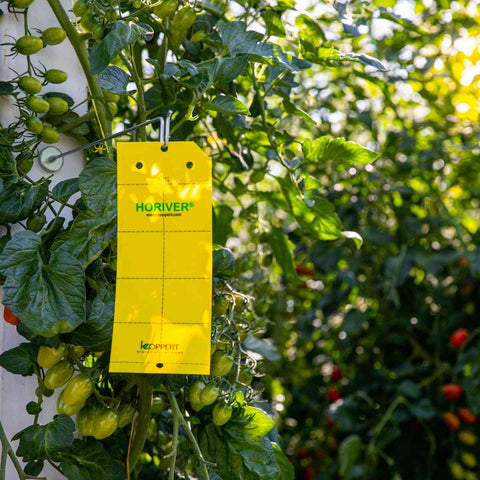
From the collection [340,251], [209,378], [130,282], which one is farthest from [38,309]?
[340,251]

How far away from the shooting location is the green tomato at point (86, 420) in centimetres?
61

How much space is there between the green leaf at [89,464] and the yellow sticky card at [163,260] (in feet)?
0.37

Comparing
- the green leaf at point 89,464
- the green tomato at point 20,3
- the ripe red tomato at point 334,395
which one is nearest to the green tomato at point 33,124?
the green tomato at point 20,3

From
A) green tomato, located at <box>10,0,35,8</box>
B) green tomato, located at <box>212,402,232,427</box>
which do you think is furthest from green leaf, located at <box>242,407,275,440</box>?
green tomato, located at <box>10,0,35,8</box>

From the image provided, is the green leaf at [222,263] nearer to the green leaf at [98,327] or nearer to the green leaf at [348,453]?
the green leaf at [98,327]

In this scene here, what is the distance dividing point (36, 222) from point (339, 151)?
36cm

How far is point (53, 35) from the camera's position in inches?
25.3

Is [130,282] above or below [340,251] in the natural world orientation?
above

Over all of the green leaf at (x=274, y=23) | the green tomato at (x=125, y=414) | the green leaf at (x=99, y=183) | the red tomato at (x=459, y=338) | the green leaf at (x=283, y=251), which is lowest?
the red tomato at (x=459, y=338)

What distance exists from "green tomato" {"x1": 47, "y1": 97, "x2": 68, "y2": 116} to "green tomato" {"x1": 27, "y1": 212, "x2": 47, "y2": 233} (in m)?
0.12

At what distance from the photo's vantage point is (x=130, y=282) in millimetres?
601

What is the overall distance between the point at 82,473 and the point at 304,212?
45cm

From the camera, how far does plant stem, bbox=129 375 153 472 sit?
25.3 inches

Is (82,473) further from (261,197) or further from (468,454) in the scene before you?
(468,454)
